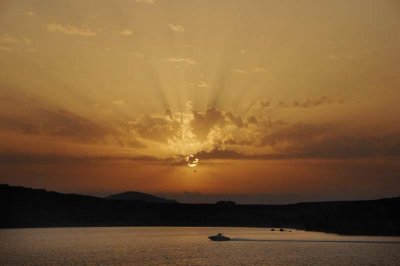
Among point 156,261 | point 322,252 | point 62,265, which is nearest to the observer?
point 62,265

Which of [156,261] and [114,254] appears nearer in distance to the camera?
[156,261]

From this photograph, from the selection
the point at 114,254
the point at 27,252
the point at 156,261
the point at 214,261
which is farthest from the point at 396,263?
the point at 27,252

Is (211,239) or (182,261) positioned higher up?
(211,239)

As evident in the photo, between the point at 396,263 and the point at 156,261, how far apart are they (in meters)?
46.3

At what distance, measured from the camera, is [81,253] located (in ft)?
422

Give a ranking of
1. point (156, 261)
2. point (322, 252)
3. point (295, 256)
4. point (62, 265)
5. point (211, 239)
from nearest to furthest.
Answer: point (62, 265)
point (156, 261)
point (295, 256)
point (322, 252)
point (211, 239)

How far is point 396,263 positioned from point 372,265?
5.60 m

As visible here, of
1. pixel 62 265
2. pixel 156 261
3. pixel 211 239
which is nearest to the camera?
pixel 62 265

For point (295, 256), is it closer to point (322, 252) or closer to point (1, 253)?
point (322, 252)

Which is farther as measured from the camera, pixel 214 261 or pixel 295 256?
pixel 295 256

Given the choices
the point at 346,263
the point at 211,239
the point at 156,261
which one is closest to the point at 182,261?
the point at 156,261

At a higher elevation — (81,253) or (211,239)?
(211,239)

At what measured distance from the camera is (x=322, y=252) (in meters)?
133

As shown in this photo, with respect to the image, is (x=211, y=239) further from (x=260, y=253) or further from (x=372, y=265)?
(x=372, y=265)
